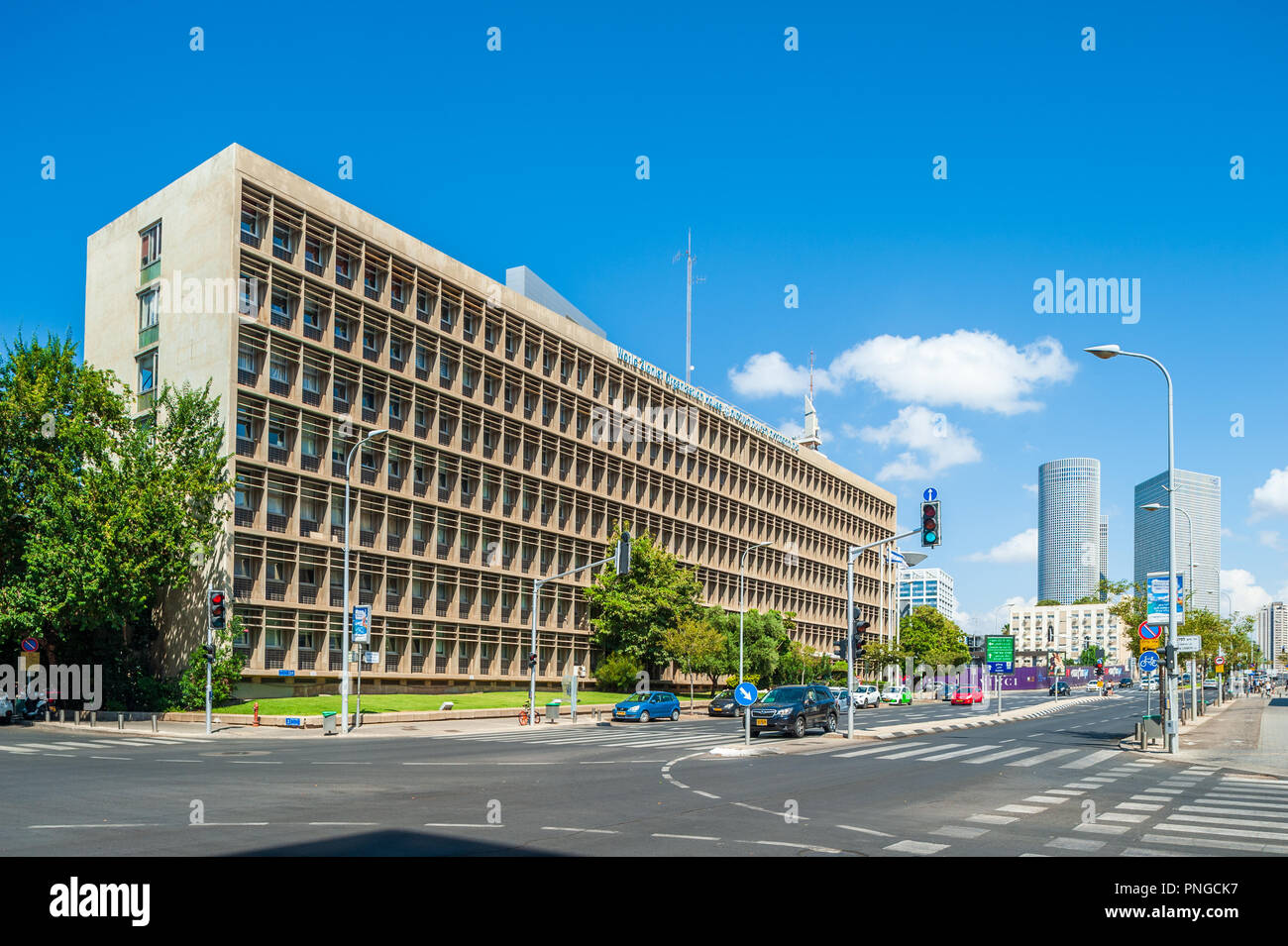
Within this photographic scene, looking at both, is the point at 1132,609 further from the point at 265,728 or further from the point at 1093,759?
the point at 265,728

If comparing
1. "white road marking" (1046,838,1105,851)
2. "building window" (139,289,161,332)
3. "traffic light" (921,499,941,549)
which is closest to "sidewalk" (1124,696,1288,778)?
"traffic light" (921,499,941,549)

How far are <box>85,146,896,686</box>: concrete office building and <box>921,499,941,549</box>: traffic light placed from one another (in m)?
29.1

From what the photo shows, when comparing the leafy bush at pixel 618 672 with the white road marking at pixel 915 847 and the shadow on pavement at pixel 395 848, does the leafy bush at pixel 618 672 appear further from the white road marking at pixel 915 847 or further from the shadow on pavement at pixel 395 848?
the shadow on pavement at pixel 395 848

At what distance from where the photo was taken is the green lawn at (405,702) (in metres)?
44.7

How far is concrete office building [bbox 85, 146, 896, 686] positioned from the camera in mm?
49031

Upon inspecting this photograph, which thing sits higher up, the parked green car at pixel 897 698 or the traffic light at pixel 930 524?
the traffic light at pixel 930 524

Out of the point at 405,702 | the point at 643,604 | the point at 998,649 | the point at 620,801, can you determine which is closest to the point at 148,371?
the point at 405,702

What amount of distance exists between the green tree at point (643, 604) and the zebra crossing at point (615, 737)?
24844 mm

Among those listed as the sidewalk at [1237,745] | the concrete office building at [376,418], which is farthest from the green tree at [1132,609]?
the concrete office building at [376,418]

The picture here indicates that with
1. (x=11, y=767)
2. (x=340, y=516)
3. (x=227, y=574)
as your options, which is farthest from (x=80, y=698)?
(x=11, y=767)

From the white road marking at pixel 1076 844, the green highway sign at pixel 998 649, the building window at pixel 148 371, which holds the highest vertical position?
the building window at pixel 148 371

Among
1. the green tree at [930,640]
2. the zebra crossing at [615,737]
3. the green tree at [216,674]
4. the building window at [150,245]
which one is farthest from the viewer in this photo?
the green tree at [930,640]
